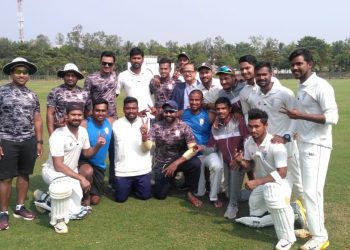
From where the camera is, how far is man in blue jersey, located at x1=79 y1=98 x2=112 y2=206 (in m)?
6.19

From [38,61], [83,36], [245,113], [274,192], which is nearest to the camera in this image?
[274,192]

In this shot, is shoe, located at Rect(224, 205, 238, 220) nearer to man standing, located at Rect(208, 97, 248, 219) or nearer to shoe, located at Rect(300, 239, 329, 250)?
man standing, located at Rect(208, 97, 248, 219)

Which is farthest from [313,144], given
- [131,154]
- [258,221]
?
[131,154]

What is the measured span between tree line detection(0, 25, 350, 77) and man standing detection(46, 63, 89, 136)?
66259mm

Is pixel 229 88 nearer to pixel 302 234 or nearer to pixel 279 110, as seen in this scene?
pixel 279 110

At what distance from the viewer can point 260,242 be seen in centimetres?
480

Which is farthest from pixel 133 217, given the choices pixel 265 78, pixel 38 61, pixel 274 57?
pixel 274 57

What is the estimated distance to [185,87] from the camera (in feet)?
23.7

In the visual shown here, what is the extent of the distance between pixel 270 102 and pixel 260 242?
5.89 feet

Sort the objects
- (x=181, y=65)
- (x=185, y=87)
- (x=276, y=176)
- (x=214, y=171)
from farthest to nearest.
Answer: (x=181, y=65) → (x=185, y=87) → (x=214, y=171) → (x=276, y=176)

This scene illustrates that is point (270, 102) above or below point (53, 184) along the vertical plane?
above

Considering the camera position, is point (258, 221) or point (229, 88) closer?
point (258, 221)

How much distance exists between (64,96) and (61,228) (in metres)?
2.15

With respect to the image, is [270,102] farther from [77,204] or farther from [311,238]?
[77,204]
